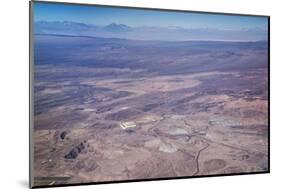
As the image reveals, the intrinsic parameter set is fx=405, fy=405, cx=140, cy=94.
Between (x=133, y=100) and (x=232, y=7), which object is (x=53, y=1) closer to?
(x=133, y=100)

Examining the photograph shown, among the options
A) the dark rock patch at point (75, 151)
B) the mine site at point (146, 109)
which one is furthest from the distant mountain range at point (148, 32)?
the dark rock patch at point (75, 151)

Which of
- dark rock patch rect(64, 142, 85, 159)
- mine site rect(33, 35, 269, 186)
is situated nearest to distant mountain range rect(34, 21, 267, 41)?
mine site rect(33, 35, 269, 186)

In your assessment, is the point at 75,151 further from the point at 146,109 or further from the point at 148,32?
the point at 148,32

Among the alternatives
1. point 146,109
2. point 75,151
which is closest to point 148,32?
point 146,109

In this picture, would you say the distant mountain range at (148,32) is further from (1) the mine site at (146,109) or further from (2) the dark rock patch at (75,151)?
(2) the dark rock patch at (75,151)

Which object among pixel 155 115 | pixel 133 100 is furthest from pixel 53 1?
pixel 155 115
